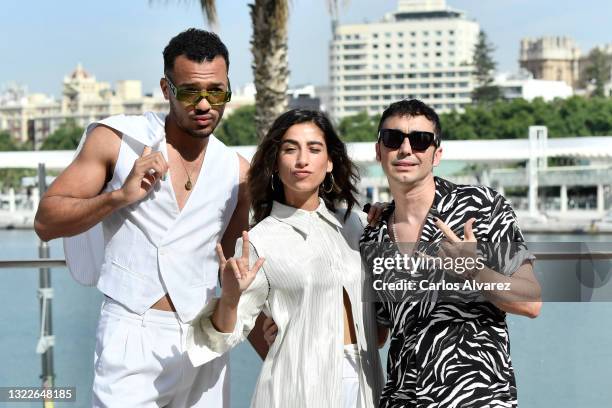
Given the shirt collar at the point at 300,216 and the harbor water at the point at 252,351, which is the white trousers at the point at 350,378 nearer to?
the shirt collar at the point at 300,216

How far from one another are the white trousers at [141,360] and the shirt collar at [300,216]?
0.36 m

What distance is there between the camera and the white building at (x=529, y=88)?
12222cm

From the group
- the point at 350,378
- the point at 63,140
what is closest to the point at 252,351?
the point at 350,378

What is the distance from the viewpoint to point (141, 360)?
255 cm

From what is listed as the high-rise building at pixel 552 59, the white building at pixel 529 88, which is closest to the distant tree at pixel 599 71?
the white building at pixel 529 88

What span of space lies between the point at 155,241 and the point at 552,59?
153134 mm

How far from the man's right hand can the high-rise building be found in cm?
14889

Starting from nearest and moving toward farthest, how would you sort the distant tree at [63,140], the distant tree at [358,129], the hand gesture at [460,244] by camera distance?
1. the hand gesture at [460,244]
2. the distant tree at [358,129]
3. the distant tree at [63,140]

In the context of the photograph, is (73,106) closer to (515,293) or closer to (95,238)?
(95,238)

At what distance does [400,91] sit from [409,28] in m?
9.90

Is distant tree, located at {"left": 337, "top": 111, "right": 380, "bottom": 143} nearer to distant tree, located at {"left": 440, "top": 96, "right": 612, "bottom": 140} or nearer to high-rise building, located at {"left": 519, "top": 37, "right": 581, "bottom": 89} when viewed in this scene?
distant tree, located at {"left": 440, "top": 96, "right": 612, "bottom": 140}

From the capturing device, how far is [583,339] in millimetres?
3826

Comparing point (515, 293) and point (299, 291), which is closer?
point (515, 293)

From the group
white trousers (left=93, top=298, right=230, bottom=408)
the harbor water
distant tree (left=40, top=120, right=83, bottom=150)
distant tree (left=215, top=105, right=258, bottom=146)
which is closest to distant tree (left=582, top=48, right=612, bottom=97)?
distant tree (left=215, top=105, right=258, bottom=146)
